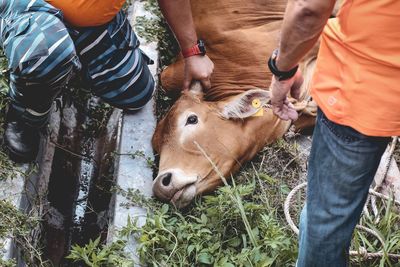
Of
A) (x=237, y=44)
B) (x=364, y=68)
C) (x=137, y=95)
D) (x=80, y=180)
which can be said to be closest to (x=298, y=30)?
(x=364, y=68)

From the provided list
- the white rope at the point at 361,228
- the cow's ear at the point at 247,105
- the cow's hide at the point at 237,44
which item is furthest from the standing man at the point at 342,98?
the cow's hide at the point at 237,44

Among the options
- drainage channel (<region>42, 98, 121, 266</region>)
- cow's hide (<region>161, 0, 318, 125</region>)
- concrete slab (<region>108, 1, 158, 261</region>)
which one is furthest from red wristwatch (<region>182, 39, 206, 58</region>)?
drainage channel (<region>42, 98, 121, 266</region>)

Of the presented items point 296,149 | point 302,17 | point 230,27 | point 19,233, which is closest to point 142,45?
point 230,27

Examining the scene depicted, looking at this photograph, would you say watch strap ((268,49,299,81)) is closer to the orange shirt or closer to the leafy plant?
the leafy plant

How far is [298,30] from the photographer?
2.21 meters

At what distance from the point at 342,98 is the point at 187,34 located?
1.79m

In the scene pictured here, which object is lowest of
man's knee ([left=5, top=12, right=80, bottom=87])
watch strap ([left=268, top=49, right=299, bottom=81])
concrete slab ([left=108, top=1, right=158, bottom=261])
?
concrete slab ([left=108, top=1, right=158, bottom=261])

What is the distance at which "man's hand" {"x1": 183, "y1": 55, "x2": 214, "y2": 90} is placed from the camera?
13.1 ft

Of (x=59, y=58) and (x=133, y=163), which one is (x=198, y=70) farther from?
(x=59, y=58)

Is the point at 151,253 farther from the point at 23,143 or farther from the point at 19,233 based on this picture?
the point at 23,143

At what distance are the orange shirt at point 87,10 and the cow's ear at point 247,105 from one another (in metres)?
0.81

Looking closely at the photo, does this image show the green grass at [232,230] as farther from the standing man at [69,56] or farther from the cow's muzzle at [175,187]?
the standing man at [69,56]

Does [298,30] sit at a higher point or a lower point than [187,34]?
higher

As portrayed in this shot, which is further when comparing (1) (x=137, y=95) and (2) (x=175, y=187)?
(1) (x=137, y=95)
